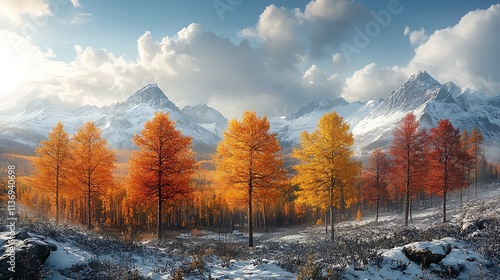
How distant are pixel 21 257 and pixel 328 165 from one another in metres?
19.5

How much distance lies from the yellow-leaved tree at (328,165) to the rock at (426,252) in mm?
10549

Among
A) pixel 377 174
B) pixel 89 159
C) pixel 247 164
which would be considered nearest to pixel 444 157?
pixel 377 174

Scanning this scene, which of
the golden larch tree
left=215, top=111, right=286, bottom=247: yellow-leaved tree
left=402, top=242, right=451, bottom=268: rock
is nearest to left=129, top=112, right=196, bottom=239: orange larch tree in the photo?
left=215, top=111, right=286, bottom=247: yellow-leaved tree

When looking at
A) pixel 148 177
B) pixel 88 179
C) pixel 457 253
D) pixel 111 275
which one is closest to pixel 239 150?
pixel 148 177

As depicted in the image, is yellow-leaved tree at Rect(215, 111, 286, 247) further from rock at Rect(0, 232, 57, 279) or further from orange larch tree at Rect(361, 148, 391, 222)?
orange larch tree at Rect(361, 148, 391, 222)

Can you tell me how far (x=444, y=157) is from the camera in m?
29.0

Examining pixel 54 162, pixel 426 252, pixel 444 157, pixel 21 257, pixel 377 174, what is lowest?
pixel 426 252

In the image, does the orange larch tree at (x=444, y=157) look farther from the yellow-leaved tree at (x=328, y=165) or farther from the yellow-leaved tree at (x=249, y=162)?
the yellow-leaved tree at (x=249, y=162)

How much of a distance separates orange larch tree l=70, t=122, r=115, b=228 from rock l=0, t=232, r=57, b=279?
18.4 meters

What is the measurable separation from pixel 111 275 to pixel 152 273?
179 centimetres

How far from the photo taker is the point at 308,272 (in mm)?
9617

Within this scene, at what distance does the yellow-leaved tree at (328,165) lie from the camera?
72.9ft

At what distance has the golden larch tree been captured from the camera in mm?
26669

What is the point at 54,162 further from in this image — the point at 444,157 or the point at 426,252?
the point at 444,157
